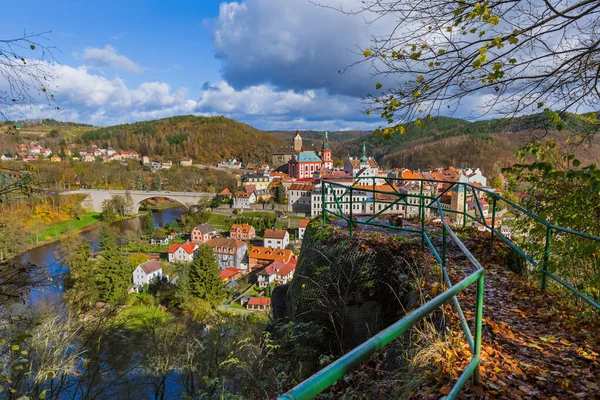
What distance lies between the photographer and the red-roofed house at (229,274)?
35.9 metres

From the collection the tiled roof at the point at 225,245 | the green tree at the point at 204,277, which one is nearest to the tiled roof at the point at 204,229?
the tiled roof at the point at 225,245

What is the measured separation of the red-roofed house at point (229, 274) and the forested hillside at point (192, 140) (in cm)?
8702

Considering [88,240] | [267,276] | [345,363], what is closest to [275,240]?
[267,276]

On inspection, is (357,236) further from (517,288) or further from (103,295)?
(103,295)

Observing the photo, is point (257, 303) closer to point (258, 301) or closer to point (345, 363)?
point (258, 301)

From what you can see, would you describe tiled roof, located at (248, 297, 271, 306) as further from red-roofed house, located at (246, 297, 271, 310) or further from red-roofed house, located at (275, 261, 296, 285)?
red-roofed house, located at (275, 261, 296, 285)

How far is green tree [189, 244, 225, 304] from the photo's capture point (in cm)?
2800

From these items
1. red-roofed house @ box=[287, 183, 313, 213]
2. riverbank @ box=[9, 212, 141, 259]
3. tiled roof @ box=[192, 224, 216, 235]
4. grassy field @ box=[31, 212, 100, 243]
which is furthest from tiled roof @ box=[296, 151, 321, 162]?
grassy field @ box=[31, 212, 100, 243]

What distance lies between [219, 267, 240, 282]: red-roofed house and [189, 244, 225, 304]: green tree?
266 inches

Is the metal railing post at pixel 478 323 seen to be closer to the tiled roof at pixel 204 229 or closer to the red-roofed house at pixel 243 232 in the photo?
the red-roofed house at pixel 243 232

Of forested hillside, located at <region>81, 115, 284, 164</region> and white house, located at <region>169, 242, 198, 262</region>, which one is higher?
forested hillside, located at <region>81, 115, 284, 164</region>

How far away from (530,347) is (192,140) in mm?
135594

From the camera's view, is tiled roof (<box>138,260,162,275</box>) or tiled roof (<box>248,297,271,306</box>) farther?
tiled roof (<box>138,260,162,275</box>)

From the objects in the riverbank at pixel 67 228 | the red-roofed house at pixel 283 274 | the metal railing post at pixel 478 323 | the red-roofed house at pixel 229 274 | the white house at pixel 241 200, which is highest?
the metal railing post at pixel 478 323
